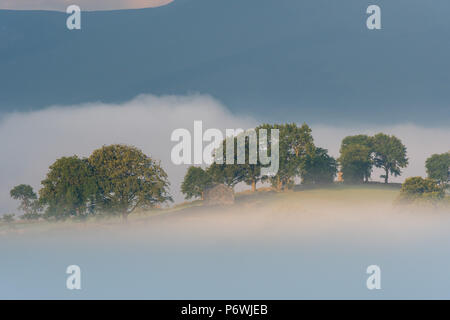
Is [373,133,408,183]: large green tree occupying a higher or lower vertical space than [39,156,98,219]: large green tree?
higher

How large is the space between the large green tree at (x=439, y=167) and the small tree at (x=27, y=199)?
5184 cm

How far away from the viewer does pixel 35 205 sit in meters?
61.1

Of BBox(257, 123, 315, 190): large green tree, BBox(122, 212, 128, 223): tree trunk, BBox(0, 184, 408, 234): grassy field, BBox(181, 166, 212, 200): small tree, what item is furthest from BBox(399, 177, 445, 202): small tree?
BBox(122, 212, 128, 223): tree trunk

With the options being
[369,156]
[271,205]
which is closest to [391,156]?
[369,156]

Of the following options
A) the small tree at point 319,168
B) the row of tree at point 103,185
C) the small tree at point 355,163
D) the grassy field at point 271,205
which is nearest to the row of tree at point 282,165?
the small tree at point 319,168

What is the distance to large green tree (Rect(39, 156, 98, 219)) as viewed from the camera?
58.3 meters

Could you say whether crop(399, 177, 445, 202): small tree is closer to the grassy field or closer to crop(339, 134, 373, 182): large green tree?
the grassy field

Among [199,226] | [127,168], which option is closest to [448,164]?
[199,226]

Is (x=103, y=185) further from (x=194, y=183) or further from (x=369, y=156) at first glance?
(x=369, y=156)

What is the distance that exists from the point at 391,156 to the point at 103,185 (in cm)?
4506

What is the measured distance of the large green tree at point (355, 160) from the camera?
7875 cm

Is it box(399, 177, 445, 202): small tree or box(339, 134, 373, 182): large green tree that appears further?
box(339, 134, 373, 182): large green tree

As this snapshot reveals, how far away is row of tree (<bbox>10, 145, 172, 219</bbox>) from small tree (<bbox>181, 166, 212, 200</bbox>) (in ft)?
22.7

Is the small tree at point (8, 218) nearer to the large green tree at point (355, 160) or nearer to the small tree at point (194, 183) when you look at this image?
the small tree at point (194, 183)
